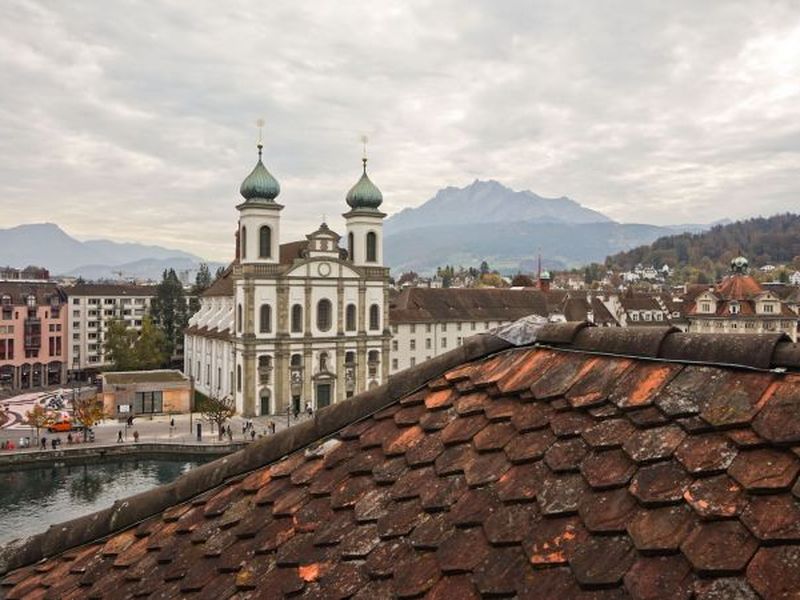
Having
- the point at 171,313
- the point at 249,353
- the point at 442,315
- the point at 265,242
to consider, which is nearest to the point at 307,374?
the point at 249,353

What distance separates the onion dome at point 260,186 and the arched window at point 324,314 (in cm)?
911

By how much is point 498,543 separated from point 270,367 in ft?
166

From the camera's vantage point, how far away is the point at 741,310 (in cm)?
6800

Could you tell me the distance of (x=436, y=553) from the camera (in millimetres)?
2615

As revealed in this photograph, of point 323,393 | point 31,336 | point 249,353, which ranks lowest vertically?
point 323,393

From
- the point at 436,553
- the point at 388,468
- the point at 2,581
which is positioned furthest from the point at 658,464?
the point at 2,581

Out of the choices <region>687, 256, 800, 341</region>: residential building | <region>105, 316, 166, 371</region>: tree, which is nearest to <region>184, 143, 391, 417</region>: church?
<region>105, 316, 166, 371</region>: tree

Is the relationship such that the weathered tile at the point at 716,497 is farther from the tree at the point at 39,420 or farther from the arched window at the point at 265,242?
the arched window at the point at 265,242

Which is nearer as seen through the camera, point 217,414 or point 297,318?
point 217,414

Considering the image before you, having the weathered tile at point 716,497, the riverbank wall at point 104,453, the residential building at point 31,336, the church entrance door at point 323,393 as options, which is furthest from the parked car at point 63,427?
the weathered tile at point 716,497

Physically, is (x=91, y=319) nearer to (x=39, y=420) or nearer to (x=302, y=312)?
(x=302, y=312)

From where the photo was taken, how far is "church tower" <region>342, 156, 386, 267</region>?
56.8 meters

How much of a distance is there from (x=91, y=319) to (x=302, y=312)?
155ft

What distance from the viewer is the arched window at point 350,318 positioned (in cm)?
5550
